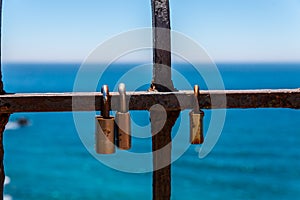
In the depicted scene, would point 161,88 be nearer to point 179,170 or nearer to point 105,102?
point 105,102

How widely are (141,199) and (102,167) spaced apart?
5.72 m

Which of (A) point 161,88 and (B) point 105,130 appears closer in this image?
(B) point 105,130

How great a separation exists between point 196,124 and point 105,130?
28cm

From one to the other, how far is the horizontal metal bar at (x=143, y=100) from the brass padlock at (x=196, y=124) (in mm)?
25

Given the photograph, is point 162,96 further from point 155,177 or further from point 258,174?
point 258,174

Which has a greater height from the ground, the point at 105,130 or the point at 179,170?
the point at 105,130

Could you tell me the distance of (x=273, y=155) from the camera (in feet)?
85.4

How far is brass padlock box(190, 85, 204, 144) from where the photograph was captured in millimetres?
1729

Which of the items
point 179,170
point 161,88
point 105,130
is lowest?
point 179,170

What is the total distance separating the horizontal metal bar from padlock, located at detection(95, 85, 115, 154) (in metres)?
0.04

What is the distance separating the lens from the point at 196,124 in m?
1.73

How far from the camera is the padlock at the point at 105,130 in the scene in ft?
5.47

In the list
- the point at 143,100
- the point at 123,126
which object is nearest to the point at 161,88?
the point at 143,100

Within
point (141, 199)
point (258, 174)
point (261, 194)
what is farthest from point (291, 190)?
point (141, 199)
